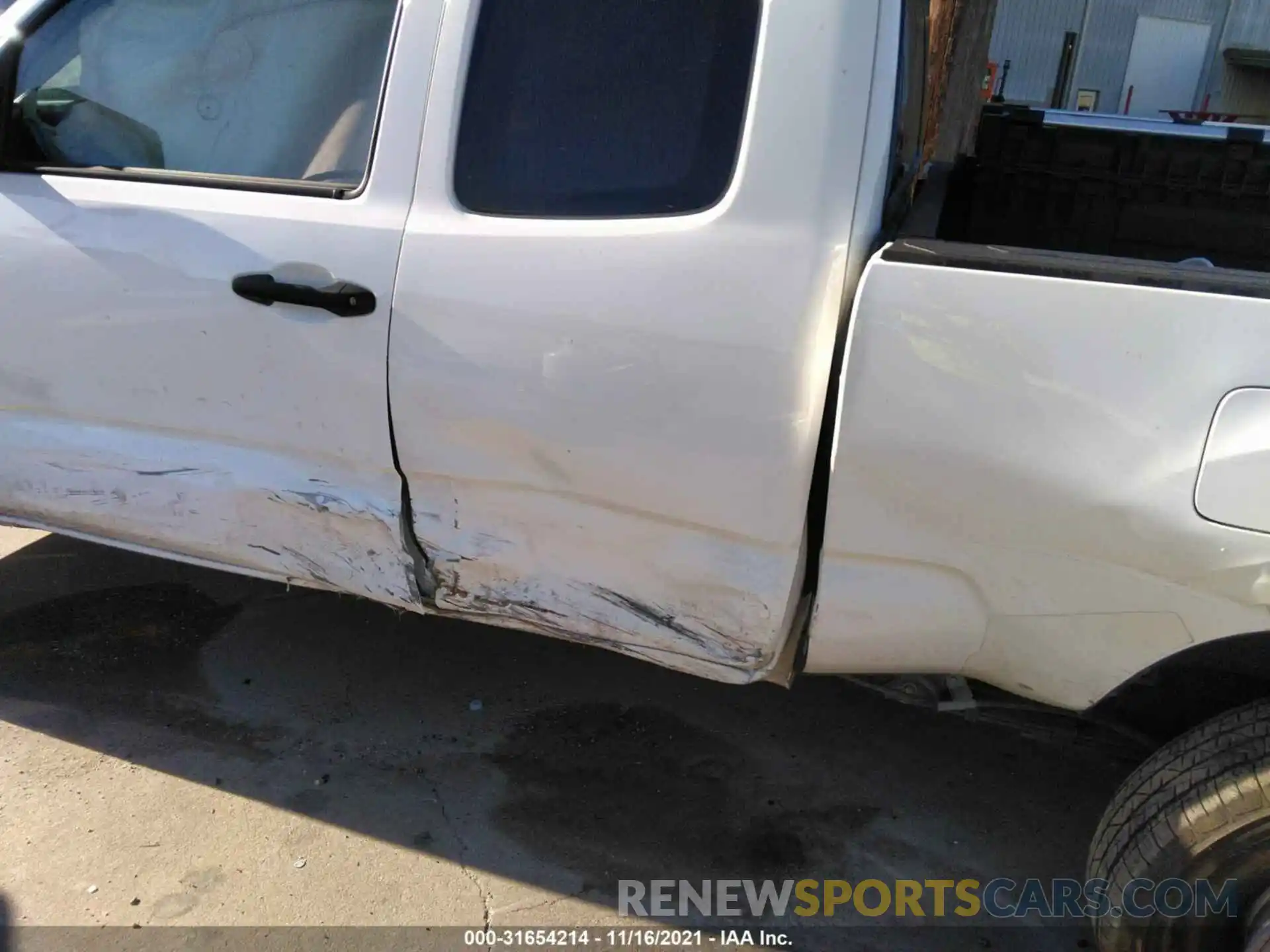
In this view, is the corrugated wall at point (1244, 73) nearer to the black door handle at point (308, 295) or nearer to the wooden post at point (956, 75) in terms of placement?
the wooden post at point (956, 75)

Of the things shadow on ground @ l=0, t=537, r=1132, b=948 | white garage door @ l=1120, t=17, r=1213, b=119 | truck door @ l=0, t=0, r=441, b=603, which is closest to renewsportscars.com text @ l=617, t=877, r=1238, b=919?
shadow on ground @ l=0, t=537, r=1132, b=948

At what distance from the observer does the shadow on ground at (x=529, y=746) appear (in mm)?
2443

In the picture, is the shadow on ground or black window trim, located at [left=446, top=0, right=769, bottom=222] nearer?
black window trim, located at [left=446, top=0, right=769, bottom=222]

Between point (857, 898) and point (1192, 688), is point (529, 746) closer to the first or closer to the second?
point (857, 898)

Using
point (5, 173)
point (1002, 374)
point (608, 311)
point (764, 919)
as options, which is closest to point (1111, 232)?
point (1002, 374)

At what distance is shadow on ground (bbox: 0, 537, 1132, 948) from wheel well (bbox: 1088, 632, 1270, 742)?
64 centimetres

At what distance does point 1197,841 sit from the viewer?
1.74 m

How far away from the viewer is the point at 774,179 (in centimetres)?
180

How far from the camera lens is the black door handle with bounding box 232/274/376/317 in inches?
79.4

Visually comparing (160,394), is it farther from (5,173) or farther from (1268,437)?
(1268,437)

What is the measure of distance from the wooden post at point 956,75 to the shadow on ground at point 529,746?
212 centimetres

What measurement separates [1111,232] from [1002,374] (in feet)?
6.49

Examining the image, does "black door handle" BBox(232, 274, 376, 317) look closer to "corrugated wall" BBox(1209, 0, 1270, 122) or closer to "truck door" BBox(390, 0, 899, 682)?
"truck door" BBox(390, 0, 899, 682)

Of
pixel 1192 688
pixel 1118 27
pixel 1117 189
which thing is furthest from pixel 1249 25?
pixel 1192 688
